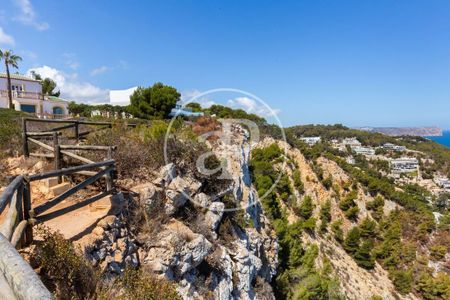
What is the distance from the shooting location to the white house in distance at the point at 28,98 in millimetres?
22266

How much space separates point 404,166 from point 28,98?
70561 mm

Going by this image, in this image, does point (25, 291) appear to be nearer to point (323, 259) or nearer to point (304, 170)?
point (323, 259)

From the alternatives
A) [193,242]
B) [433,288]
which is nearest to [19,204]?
[193,242]

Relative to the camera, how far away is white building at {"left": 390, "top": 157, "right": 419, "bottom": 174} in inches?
2346

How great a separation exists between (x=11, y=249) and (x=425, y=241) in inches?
1262

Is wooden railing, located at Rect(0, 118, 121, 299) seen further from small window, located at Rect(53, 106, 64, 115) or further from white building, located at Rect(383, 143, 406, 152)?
white building, located at Rect(383, 143, 406, 152)

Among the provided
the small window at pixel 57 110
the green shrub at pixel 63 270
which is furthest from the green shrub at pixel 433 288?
the small window at pixel 57 110

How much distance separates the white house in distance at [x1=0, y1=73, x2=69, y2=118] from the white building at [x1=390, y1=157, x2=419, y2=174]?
2489 inches

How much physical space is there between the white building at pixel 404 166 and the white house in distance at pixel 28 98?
63223 mm

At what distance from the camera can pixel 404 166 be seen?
61.3 m

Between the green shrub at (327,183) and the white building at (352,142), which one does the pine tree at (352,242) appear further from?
the white building at (352,142)

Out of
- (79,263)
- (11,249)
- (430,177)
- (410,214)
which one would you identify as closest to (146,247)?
(79,263)

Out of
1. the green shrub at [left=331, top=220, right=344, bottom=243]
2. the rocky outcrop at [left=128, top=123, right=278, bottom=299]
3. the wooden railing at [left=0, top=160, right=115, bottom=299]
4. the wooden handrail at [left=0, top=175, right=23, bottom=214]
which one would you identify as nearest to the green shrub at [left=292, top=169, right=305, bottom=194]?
the green shrub at [left=331, top=220, right=344, bottom=243]

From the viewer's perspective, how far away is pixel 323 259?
16094 mm
